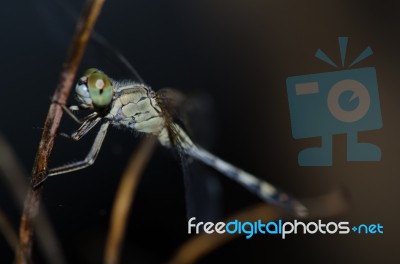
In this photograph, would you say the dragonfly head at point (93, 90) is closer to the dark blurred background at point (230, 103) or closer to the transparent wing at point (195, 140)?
the transparent wing at point (195, 140)

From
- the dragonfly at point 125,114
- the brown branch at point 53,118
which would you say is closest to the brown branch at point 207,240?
the dragonfly at point 125,114

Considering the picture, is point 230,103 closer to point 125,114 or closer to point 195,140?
point 195,140

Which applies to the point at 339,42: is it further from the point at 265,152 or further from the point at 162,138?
the point at 162,138

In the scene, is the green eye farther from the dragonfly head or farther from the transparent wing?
the transparent wing

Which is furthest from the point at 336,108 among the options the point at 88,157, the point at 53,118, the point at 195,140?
the point at 53,118

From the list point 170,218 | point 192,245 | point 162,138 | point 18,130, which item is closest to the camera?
point 192,245

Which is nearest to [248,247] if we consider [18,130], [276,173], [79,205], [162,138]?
[276,173]

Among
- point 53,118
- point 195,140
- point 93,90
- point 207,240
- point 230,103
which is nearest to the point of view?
point 53,118
